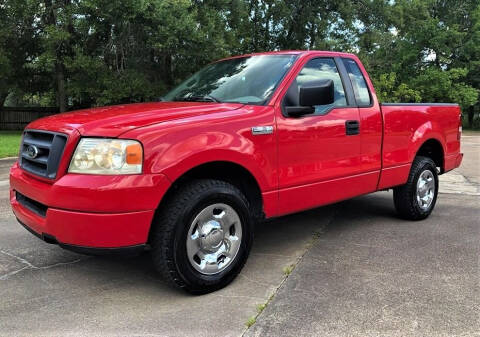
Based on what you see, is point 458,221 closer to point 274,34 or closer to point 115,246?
point 115,246

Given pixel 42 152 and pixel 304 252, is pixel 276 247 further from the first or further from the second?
pixel 42 152

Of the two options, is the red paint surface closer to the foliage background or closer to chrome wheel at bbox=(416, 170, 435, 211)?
→ chrome wheel at bbox=(416, 170, 435, 211)

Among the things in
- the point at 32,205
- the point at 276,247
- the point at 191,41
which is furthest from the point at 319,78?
the point at 191,41

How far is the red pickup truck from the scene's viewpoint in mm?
3088

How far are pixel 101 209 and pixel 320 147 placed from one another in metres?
2.07

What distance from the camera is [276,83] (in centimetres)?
411

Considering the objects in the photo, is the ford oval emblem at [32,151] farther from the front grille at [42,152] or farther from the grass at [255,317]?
the grass at [255,317]

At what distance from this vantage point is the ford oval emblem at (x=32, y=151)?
11.5ft

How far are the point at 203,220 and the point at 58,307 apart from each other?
45.9 inches

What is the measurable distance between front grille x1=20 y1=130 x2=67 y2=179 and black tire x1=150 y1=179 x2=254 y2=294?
794mm

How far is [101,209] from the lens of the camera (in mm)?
3025

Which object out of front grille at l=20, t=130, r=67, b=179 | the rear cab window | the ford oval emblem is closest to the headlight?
front grille at l=20, t=130, r=67, b=179

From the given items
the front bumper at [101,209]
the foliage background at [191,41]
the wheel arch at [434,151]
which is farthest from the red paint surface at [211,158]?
the foliage background at [191,41]

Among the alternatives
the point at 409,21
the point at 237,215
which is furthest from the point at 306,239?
the point at 409,21
